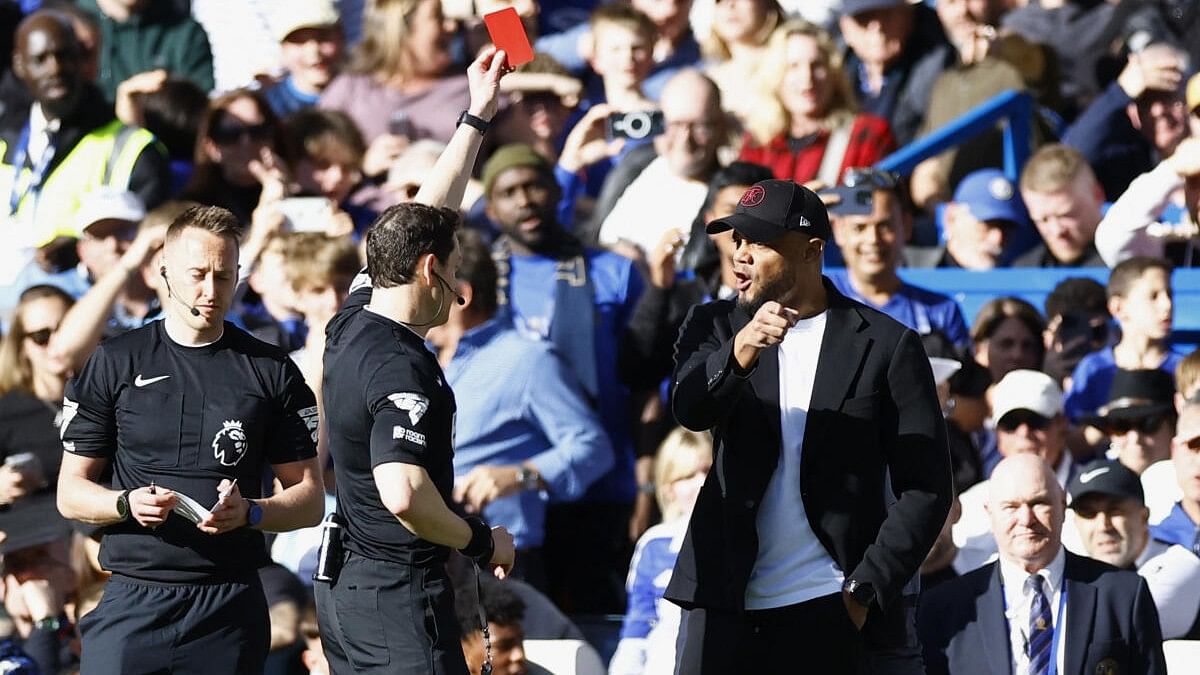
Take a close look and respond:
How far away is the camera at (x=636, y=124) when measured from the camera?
1009 cm

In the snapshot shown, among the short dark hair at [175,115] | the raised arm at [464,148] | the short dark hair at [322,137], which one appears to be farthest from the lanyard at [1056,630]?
the short dark hair at [175,115]

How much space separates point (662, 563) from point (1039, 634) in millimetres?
1513

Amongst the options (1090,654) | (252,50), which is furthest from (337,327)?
(252,50)

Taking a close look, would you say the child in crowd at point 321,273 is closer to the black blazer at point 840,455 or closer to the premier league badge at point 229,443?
the premier league badge at point 229,443

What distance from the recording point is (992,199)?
950 cm

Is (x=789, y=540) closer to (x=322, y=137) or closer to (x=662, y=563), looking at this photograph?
(x=662, y=563)

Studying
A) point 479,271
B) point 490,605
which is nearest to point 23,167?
point 479,271

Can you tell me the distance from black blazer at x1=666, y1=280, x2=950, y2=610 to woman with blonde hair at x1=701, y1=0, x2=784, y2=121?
503 cm

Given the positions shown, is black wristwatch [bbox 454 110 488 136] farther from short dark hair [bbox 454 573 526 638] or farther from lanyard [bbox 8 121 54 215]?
lanyard [bbox 8 121 54 215]

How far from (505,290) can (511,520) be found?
1206mm

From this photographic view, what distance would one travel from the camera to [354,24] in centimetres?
1267

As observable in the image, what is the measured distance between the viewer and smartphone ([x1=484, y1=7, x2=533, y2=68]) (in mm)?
6430

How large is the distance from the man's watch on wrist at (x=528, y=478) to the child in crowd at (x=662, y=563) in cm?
47

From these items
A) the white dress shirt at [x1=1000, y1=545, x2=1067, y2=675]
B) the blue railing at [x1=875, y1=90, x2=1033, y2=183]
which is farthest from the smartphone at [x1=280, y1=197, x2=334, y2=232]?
the white dress shirt at [x1=1000, y1=545, x2=1067, y2=675]
